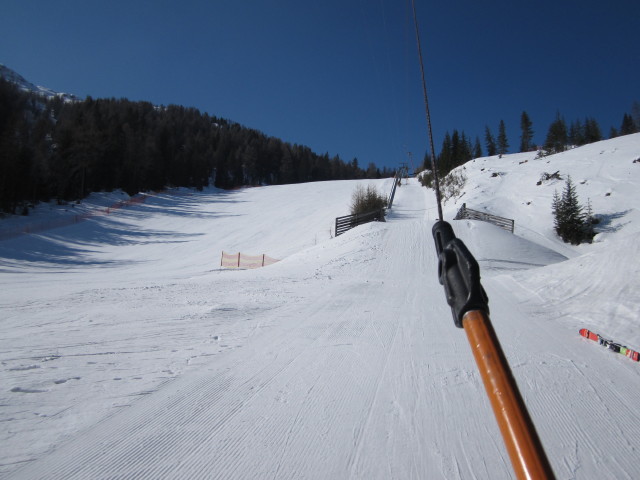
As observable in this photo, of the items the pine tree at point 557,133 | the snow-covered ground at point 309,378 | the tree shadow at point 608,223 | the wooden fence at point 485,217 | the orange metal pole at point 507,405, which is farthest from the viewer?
the pine tree at point 557,133

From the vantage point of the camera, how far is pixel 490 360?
1029 mm

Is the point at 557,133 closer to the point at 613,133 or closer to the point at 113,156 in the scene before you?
the point at 613,133

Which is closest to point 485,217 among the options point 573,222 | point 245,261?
point 573,222

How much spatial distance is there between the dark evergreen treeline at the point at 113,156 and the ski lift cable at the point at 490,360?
38965 mm

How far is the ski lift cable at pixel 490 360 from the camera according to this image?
0.87m

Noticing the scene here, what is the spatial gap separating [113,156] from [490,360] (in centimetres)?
5755

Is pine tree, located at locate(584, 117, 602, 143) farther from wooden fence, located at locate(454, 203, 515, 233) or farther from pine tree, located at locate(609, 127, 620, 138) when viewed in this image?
wooden fence, located at locate(454, 203, 515, 233)

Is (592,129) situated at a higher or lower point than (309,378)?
higher

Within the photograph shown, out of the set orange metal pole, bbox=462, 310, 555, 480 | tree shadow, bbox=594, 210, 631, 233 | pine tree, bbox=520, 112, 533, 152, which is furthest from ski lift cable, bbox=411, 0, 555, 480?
pine tree, bbox=520, 112, 533, 152

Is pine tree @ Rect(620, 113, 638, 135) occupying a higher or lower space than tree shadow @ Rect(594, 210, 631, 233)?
higher

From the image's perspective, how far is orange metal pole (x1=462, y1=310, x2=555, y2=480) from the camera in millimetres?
859

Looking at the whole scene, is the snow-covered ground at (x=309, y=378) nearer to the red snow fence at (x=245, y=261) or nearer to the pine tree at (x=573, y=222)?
the red snow fence at (x=245, y=261)

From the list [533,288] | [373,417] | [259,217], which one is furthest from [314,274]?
[259,217]

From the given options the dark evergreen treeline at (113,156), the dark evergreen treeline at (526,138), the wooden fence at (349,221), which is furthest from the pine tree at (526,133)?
the wooden fence at (349,221)
